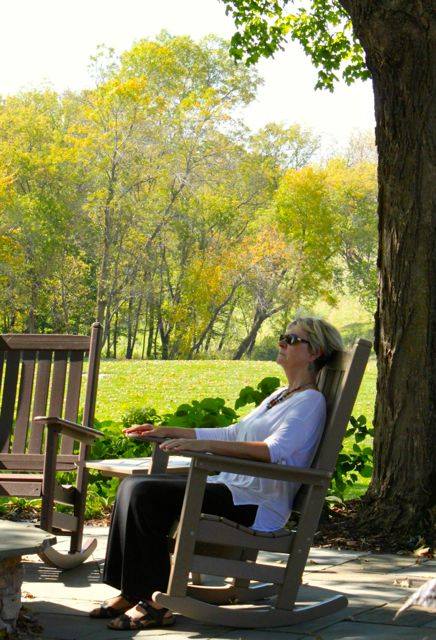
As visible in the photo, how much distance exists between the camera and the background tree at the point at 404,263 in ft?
20.0

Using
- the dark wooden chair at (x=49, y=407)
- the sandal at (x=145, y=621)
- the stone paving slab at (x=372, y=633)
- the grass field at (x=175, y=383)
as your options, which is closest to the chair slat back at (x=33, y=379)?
the dark wooden chair at (x=49, y=407)

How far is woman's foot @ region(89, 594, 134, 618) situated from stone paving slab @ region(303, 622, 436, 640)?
72 cm

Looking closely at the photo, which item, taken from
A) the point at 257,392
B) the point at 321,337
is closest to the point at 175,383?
the point at 257,392

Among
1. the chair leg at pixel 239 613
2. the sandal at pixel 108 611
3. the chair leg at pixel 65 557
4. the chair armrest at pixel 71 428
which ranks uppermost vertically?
the chair armrest at pixel 71 428

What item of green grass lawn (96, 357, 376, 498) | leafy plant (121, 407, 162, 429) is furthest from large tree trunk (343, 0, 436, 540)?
green grass lawn (96, 357, 376, 498)

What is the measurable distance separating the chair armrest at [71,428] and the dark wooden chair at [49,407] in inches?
0.4

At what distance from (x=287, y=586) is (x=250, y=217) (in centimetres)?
4679

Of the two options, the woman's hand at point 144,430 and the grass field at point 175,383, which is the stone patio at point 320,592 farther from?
the grass field at point 175,383

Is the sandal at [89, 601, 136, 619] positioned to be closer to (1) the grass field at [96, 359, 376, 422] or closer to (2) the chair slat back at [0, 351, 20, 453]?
(2) the chair slat back at [0, 351, 20, 453]

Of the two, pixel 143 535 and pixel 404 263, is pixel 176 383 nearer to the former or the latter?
pixel 404 263

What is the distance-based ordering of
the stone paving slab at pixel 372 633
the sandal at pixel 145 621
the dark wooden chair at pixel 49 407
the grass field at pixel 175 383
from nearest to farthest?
the stone paving slab at pixel 372 633, the sandal at pixel 145 621, the dark wooden chair at pixel 49 407, the grass field at pixel 175 383

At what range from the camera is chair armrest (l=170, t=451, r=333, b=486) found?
12.6 feet

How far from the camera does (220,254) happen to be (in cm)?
4778

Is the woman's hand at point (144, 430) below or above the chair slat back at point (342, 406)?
below
